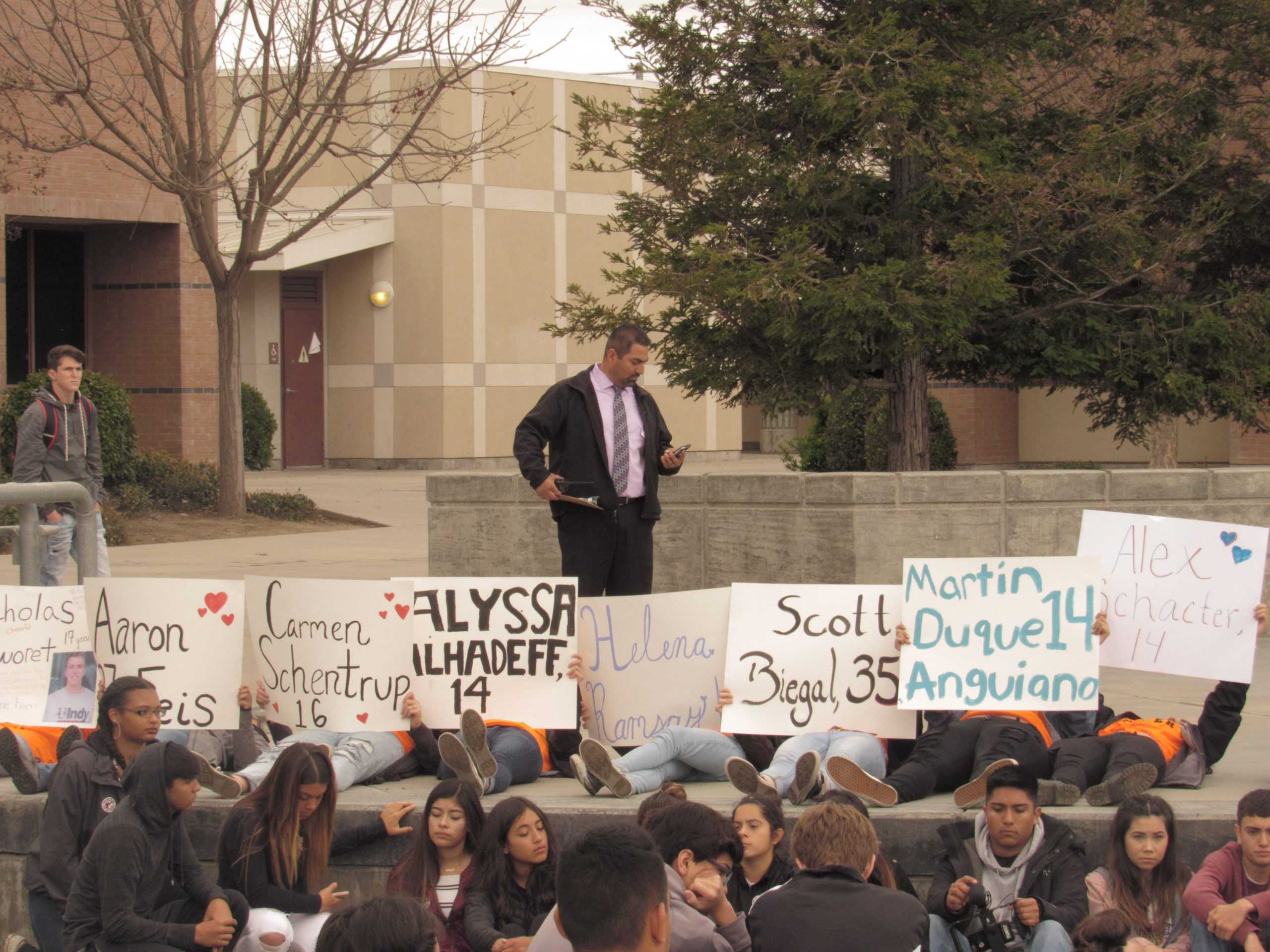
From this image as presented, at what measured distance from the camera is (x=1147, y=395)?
1130cm

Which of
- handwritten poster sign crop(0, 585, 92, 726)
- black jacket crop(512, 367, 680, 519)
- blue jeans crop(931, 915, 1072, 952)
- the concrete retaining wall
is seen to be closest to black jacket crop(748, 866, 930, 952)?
blue jeans crop(931, 915, 1072, 952)

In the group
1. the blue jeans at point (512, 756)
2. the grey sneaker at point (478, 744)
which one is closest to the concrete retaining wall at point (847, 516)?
the blue jeans at point (512, 756)

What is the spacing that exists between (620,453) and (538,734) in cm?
146

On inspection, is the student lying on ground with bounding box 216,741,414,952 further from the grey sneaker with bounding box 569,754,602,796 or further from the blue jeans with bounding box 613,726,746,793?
the blue jeans with bounding box 613,726,746,793

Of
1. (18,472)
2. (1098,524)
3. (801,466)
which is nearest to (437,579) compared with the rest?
(1098,524)

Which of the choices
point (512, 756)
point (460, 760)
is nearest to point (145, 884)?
point (460, 760)

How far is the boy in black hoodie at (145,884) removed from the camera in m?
5.06

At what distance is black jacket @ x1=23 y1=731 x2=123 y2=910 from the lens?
5457 mm

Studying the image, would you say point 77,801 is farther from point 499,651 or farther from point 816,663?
point 816,663

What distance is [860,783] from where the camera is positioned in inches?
232

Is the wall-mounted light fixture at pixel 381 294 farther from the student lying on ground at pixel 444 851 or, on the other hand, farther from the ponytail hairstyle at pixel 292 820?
the student lying on ground at pixel 444 851

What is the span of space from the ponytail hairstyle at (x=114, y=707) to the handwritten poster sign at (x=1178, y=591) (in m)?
3.93

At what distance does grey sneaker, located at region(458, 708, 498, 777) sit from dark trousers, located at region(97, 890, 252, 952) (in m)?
1.12

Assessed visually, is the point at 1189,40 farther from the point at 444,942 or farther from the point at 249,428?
the point at 249,428
